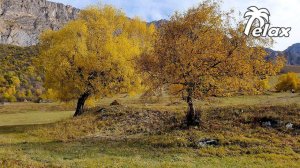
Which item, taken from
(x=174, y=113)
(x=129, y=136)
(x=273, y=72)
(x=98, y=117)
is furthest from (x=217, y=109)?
(x=98, y=117)

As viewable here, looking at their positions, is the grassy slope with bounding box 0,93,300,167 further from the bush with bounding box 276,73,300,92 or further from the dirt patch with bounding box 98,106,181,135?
the bush with bounding box 276,73,300,92

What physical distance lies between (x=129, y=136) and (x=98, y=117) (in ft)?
33.8

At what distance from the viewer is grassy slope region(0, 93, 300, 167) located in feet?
81.5

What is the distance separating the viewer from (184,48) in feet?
111

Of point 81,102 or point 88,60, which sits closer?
point 88,60

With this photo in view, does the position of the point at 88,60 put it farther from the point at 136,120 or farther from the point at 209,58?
the point at 209,58

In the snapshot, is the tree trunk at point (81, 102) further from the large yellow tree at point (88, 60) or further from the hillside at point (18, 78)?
the hillside at point (18, 78)

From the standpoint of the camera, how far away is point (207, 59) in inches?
1362

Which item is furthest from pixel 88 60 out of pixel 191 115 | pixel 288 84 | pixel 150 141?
pixel 288 84

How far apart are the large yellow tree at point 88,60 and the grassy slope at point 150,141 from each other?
4.12 meters

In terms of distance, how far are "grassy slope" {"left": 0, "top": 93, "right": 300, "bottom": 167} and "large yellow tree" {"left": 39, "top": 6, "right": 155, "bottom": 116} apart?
13.5ft

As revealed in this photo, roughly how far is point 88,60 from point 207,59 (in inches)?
709

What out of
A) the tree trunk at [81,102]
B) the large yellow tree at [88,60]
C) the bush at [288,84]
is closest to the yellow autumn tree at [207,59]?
the large yellow tree at [88,60]

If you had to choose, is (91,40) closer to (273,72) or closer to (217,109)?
(217,109)
